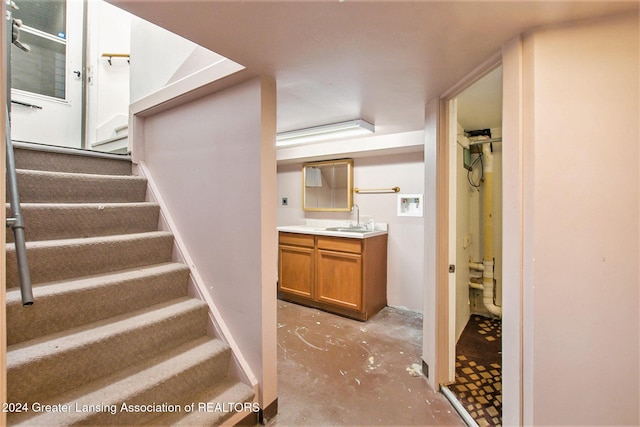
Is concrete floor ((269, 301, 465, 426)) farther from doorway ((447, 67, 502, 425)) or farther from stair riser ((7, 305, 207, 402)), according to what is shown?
stair riser ((7, 305, 207, 402))

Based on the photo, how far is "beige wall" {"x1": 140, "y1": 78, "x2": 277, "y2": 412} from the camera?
5.15 ft

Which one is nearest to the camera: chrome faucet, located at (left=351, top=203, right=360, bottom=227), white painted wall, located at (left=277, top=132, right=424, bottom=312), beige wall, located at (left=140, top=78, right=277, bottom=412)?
beige wall, located at (left=140, top=78, right=277, bottom=412)

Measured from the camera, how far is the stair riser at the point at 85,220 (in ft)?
5.24

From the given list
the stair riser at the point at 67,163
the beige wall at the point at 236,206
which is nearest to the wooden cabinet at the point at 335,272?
the beige wall at the point at 236,206

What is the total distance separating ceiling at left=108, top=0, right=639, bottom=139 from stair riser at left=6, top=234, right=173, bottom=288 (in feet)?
4.36

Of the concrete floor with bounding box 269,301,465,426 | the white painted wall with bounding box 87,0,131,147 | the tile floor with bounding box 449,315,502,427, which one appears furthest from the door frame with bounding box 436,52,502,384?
the white painted wall with bounding box 87,0,131,147

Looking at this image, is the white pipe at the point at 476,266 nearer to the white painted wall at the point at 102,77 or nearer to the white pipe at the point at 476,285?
the white pipe at the point at 476,285

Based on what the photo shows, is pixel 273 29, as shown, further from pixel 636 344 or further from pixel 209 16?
pixel 636 344

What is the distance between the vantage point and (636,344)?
39.2 inches

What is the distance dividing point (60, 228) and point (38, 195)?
0.30 m

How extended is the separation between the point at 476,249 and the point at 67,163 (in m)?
3.80

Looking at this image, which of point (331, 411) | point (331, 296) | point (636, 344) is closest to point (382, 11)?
point (636, 344)

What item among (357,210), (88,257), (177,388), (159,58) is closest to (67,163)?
(88,257)

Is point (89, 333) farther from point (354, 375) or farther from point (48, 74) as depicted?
point (48, 74)
